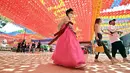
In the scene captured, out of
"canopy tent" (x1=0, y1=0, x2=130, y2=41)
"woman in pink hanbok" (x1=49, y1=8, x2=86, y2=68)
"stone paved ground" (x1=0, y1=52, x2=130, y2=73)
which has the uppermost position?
"canopy tent" (x1=0, y1=0, x2=130, y2=41)

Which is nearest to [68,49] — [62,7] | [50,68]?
[50,68]

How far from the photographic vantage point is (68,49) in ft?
16.8

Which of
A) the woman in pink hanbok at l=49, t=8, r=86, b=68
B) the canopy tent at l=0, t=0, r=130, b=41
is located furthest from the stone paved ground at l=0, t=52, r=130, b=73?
the canopy tent at l=0, t=0, r=130, b=41

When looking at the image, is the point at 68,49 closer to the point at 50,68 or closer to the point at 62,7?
the point at 50,68

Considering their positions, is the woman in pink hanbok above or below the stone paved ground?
above

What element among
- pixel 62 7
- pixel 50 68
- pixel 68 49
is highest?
pixel 62 7

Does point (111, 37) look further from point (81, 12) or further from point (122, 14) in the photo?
point (122, 14)

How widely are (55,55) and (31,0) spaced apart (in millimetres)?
4157

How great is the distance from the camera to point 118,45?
7125 mm

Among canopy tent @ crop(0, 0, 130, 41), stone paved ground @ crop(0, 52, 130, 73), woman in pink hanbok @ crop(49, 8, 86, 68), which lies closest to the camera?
stone paved ground @ crop(0, 52, 130, 73)

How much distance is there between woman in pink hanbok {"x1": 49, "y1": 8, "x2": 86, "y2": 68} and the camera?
484 cm

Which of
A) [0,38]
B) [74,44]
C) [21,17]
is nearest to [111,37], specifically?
[74,44]

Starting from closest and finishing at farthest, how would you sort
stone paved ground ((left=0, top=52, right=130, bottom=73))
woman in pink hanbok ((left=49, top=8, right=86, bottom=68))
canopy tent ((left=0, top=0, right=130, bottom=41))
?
stone paved ground ((left=0, top=52, right=130, bottom=73)) → woman in pink hanbok ((left=49, top=8, right=86, bottom=68)) → canopy tent ((left=0, top=0, right=130, bottom=41))

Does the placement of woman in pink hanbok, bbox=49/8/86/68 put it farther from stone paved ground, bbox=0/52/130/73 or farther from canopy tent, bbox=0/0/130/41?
canopy tent, bbox=0/0/130/41
